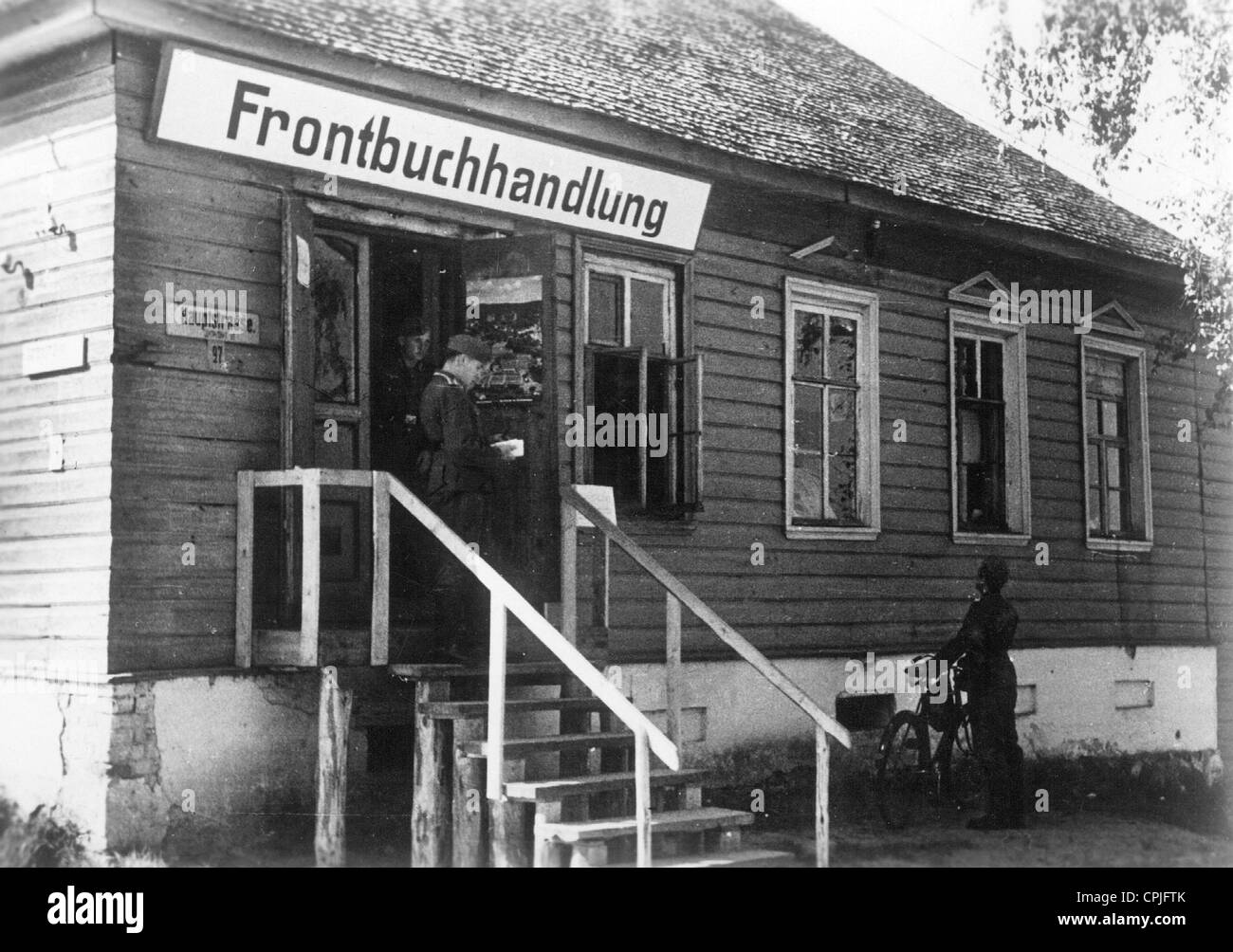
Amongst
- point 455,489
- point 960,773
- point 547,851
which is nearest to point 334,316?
point 455,489

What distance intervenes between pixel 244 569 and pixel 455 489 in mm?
1196

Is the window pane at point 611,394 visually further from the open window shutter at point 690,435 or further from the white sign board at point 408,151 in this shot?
the white sign board at point 408,151

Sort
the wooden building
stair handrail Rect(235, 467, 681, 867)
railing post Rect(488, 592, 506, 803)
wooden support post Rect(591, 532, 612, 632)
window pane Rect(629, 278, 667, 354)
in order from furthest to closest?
window pane Rect(629, 278, 667, 354) < wooden support post Rect(591, 532, 612, 632) < the wooden building < railing post Rect(488, 592, 506, 803) < stair handrail Rect(235, 467, 681, 867)

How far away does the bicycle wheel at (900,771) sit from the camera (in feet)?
29.9

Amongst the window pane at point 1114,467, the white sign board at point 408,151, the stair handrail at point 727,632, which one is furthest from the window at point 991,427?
the stair handrail at point 727,632

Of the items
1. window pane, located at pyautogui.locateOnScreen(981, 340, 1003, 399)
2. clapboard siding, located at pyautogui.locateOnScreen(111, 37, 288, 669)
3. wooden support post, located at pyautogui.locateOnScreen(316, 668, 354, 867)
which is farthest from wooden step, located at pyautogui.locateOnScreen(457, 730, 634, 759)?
window pane, located at pyautogui.locateOnScreen(981, 340, 1003, 399)

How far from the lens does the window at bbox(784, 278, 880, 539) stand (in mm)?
10188

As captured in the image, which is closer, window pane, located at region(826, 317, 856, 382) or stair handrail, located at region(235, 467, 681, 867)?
stair handrail, located at region(235, 467, 681, 867)

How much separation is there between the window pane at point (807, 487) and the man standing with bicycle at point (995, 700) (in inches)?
60.5

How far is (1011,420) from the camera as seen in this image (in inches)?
461

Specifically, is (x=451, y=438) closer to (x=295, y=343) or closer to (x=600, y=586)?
(x=295, y=343)

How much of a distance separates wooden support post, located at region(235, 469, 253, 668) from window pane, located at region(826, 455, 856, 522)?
4.65 metres

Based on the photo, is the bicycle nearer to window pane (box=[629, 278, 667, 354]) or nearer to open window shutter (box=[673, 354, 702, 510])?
open window shutter (box=[673, 354, 702, 510])
